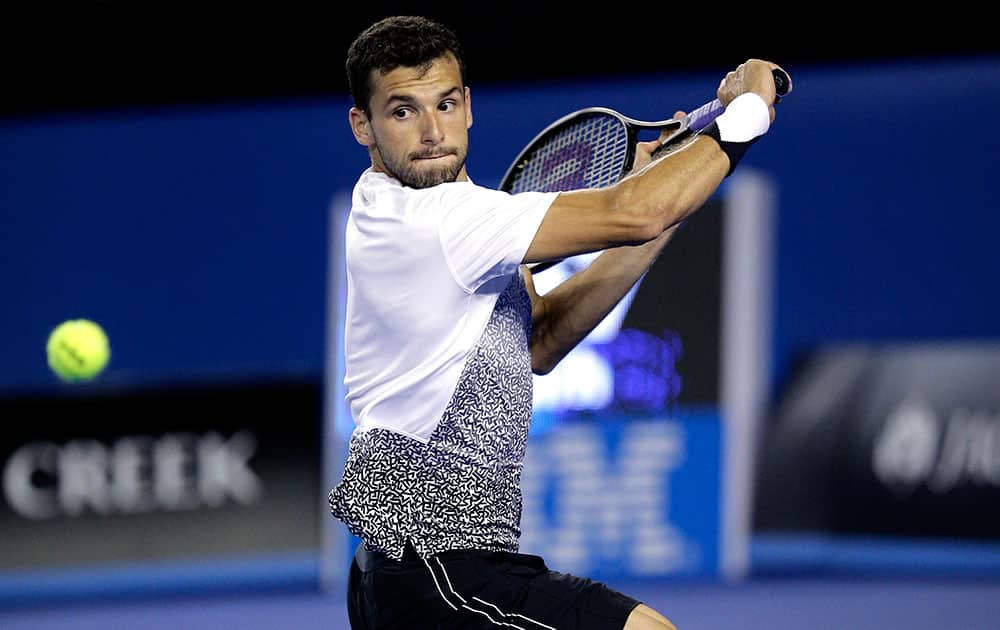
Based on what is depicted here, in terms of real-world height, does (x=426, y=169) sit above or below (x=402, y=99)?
below

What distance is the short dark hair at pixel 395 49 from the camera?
329cm

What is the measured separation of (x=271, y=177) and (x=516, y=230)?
Answer: 7463 millimetres

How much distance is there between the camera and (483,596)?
3070mm

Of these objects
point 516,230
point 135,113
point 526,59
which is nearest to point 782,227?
point 526,59

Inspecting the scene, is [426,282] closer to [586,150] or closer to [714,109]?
[714,109]

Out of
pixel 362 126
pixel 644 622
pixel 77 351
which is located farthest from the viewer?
pixel 77 351

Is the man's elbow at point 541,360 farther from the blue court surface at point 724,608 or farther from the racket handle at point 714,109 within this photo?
the blue court surface at point 724,608

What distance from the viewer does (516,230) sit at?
3.09 m

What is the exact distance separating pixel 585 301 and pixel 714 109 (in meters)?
0.55

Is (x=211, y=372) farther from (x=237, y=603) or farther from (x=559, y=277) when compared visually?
(x=559, y=277)

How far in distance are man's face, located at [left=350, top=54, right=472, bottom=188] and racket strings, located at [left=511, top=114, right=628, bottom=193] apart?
1.85 feet

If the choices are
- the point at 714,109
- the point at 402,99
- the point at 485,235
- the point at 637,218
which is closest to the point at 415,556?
the point at 485,235

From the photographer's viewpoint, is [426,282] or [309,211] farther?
[309,211]

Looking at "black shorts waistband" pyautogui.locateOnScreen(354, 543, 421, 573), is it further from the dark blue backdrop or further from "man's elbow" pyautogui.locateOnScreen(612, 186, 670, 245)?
the dark blue backdrop
